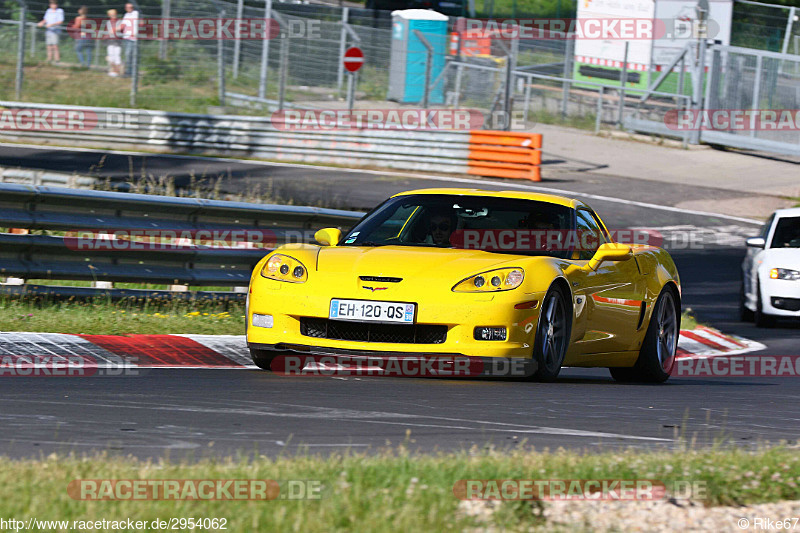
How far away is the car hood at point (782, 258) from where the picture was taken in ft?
43.6

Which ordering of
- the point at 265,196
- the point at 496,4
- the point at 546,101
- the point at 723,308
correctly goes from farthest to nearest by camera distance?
the point at 496,4, the point at 546,101, the point at 265,196, the point at 723,308

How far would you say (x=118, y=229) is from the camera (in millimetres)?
9664

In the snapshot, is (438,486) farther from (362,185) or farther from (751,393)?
(362,185)

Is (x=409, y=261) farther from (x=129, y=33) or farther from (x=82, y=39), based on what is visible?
(x=82, y=39)

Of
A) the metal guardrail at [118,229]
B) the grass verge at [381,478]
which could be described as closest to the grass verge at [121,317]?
the metal guardrail at [118,229]

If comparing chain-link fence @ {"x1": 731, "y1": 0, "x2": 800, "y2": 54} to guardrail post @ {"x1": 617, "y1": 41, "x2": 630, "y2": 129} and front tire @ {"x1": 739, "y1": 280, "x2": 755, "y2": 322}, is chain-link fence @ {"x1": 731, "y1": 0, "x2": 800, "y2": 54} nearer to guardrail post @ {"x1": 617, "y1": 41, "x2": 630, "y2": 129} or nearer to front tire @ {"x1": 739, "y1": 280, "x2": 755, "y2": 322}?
guardrail post @ {"x1": 617, "y1": 41, "x2": 630, "y2": 129}

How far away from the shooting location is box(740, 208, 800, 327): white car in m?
13.2

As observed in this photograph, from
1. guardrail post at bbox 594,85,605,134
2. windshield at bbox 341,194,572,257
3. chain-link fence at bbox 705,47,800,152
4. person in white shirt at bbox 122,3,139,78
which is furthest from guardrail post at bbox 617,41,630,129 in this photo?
windshield at bbox 341,194,572,257

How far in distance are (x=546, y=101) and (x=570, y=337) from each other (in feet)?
84.0

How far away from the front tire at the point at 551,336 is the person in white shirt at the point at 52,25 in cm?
1988

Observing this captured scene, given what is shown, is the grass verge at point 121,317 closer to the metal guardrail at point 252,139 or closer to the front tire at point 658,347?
the front tire at point 658,347

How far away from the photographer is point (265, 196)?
18547mm

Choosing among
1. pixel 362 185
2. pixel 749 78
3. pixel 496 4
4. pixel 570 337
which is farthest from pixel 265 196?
pixel 496 4

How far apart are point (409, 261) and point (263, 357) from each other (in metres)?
1.11
